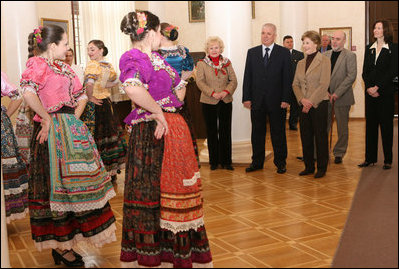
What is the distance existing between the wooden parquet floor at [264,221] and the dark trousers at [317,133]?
0.22 m

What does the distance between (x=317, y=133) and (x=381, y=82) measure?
1.02 meters

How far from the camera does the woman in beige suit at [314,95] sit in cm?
632

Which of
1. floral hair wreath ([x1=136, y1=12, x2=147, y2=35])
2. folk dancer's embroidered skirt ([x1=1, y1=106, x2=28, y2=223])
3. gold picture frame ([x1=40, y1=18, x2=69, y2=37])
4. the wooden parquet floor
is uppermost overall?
gold picture frame ([x1=40, y1=18, x2=69, y2=37])

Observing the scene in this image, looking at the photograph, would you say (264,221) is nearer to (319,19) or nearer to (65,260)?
(65,260)

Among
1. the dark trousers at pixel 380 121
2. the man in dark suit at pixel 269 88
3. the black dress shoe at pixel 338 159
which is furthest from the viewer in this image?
the black dress shoe at pixel 338 159

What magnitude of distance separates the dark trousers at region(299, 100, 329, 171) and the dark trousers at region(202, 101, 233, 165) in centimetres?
101

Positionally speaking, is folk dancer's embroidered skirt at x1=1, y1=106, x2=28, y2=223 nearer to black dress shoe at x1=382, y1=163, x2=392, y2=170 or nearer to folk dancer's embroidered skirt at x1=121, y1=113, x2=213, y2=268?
folk dancer's embroidered skirt at x1=121, y1=113, x2=213, y2=268

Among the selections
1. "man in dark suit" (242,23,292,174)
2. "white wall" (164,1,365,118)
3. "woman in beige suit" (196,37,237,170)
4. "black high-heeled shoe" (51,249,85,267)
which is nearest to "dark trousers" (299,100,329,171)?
"man in dark suit" (242,23,292,174)

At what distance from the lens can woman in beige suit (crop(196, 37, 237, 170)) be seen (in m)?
6.83

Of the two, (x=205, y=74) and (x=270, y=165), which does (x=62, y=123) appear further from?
(x=270, y=165)

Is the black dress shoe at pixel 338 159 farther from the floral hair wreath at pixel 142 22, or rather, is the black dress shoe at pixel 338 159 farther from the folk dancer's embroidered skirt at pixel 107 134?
the floral hair wreath at pixel 142 22

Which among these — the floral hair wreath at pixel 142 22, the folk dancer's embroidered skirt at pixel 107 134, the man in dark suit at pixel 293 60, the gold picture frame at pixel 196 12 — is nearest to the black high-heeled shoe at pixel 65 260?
the floral hair wreath at pixel 142 22

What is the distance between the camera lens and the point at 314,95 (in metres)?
6.33

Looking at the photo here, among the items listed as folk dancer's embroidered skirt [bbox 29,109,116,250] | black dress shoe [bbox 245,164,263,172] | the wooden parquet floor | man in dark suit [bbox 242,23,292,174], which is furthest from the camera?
black dress shoe [bbox 245,164,263,172]
